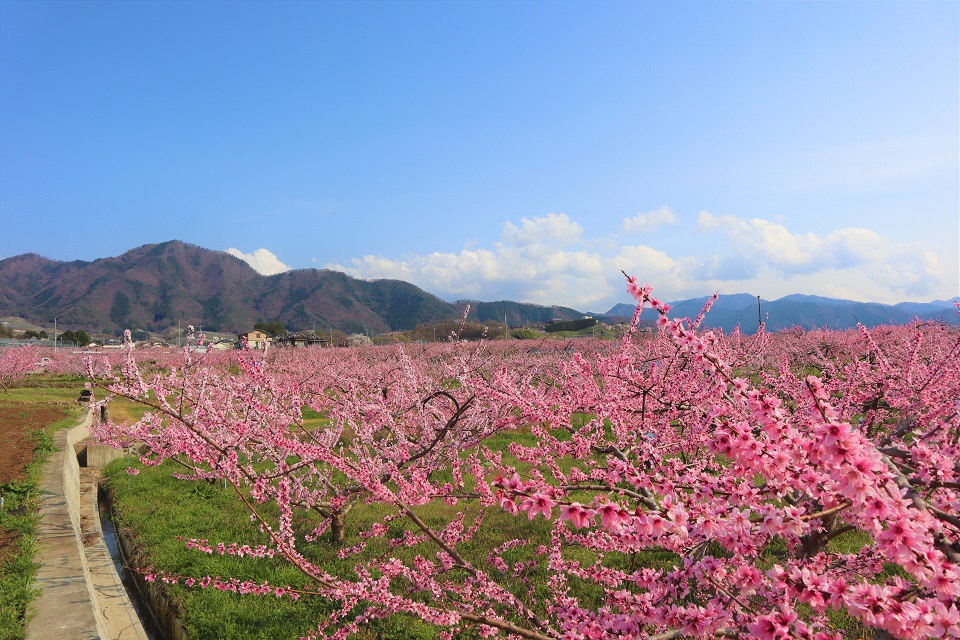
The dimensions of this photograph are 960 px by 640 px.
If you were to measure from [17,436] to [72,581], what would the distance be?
1016 cm

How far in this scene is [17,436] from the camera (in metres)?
12.9

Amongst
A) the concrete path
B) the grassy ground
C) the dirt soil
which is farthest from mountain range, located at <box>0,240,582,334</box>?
the concrete path

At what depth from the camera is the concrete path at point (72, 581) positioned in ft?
15.6

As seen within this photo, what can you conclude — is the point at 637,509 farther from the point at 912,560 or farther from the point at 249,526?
the point at 249,526

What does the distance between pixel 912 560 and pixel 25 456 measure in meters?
14.8

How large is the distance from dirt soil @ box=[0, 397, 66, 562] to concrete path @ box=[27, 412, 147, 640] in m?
0.38

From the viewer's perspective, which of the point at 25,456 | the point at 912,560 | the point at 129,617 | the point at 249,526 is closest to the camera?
the point at 912,560

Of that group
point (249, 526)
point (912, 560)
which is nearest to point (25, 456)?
point (249, 526)

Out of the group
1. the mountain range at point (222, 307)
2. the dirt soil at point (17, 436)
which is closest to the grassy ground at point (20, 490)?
the dirt soil at point (17, 436)

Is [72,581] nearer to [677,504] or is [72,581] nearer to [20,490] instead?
[20,490]

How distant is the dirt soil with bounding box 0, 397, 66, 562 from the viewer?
8688 millimetres

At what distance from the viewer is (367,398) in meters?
9.15

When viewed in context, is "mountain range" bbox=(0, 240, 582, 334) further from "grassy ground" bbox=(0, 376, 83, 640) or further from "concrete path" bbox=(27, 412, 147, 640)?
"concrete path" bbox=(27, 412, 147, 640)

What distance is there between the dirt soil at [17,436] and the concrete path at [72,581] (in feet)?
1.24
